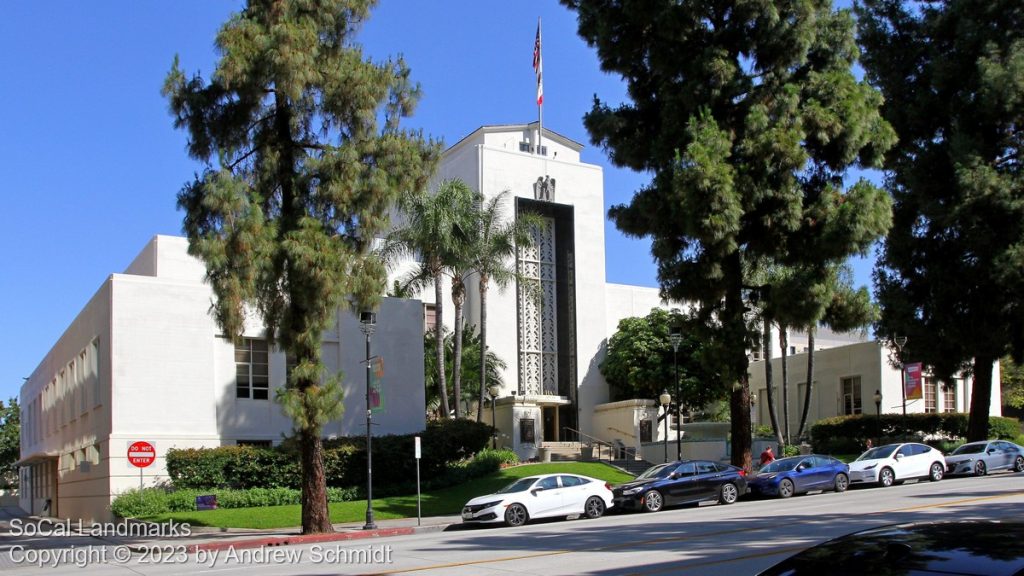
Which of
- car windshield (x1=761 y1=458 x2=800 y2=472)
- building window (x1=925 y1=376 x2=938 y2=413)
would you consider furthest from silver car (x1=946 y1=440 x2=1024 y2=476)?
building window (x1=925 y1=376 x2=938 y2=413)

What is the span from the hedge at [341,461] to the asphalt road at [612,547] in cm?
738

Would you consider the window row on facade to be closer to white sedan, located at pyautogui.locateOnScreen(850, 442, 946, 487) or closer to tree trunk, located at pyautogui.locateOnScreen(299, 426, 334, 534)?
tree trunk, located at pyautogui.locateOnScreen(299, 426, 334, 534)

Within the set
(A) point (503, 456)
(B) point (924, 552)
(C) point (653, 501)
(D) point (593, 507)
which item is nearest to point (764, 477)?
(C) point (653, 501)

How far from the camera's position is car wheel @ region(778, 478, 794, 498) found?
89.0 ft

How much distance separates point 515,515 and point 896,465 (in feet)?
43.0

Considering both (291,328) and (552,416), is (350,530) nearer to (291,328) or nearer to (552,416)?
(291,328)

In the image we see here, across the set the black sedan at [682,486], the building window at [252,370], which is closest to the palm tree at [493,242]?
the building window at [252,370]

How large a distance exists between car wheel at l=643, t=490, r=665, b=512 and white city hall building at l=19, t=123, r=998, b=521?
982 centimetres

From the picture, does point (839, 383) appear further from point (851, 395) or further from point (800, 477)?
point (800, 477)

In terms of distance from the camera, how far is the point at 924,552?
4090 millimetres

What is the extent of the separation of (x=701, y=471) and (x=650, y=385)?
2272 centimetres

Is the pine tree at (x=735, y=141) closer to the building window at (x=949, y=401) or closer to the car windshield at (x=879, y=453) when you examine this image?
the car windshield at (x=879, y=453)

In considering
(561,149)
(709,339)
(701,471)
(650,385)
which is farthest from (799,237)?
(561,149)

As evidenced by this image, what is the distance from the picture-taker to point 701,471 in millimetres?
26422
